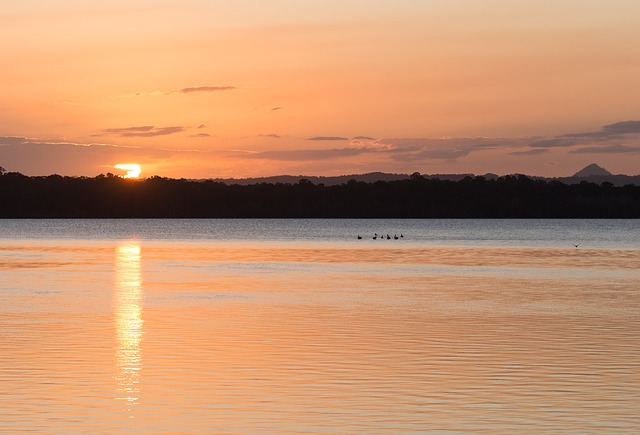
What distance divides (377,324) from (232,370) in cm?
1012

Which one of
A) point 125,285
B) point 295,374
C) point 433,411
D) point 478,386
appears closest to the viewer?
point 433,411

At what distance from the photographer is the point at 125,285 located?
5244 cm

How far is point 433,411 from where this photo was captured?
63.9ft

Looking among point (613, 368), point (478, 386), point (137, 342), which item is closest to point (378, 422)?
point (478, 386)

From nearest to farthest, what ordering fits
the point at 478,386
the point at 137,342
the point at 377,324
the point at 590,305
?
the point at 478,386, the point at 137,342, the point at 377,324, the point at 590,305

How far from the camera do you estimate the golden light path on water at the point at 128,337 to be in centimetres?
2144

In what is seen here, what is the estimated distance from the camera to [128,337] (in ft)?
99.7

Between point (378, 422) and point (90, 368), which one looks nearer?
point (378, 422)

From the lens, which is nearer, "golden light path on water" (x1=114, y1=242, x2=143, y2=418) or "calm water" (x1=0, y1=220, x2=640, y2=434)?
"calm water" (x1=0, y1=220, x2=640, y2=434)

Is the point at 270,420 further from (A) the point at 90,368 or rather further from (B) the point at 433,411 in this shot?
(A) the point at 90,368

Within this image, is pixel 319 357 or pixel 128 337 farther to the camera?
pixel 128 337

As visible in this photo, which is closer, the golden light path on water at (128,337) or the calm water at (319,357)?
the calm water at (319,357)

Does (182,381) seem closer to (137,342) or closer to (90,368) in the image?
(90,368)

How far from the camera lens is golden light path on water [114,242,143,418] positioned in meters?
21.4
